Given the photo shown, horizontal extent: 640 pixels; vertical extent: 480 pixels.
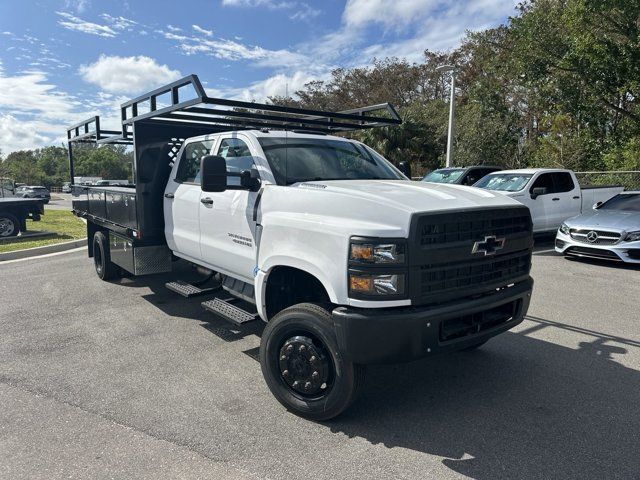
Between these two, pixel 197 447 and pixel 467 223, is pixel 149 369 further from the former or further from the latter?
pixel 467 223

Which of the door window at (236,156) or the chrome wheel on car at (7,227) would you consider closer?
the door window at (236,156)

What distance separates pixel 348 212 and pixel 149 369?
2451mm

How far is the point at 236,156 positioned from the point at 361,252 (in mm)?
2109

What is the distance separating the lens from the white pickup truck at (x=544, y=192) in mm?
10859

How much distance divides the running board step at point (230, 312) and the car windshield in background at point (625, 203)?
8.47 metres

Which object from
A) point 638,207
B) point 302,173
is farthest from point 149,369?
point 638,207

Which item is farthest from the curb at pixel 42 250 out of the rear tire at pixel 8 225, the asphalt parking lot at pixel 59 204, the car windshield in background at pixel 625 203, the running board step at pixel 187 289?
the asphalt parking lot at pixel 59 204

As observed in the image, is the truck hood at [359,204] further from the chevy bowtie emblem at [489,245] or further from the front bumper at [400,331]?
the front bumper at [400,331]

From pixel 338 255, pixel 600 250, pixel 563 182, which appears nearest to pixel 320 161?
pixel 338 255

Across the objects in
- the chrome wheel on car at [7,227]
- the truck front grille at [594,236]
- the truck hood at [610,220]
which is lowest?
the chrome wheel on car at [7,227]

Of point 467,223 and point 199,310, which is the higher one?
point 467,223

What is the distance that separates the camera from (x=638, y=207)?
9.25 m

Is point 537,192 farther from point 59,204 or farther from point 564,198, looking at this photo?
point 59,204

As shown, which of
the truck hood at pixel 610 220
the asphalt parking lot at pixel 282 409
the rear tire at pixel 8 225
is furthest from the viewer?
the rear tire at pixel 8 225
